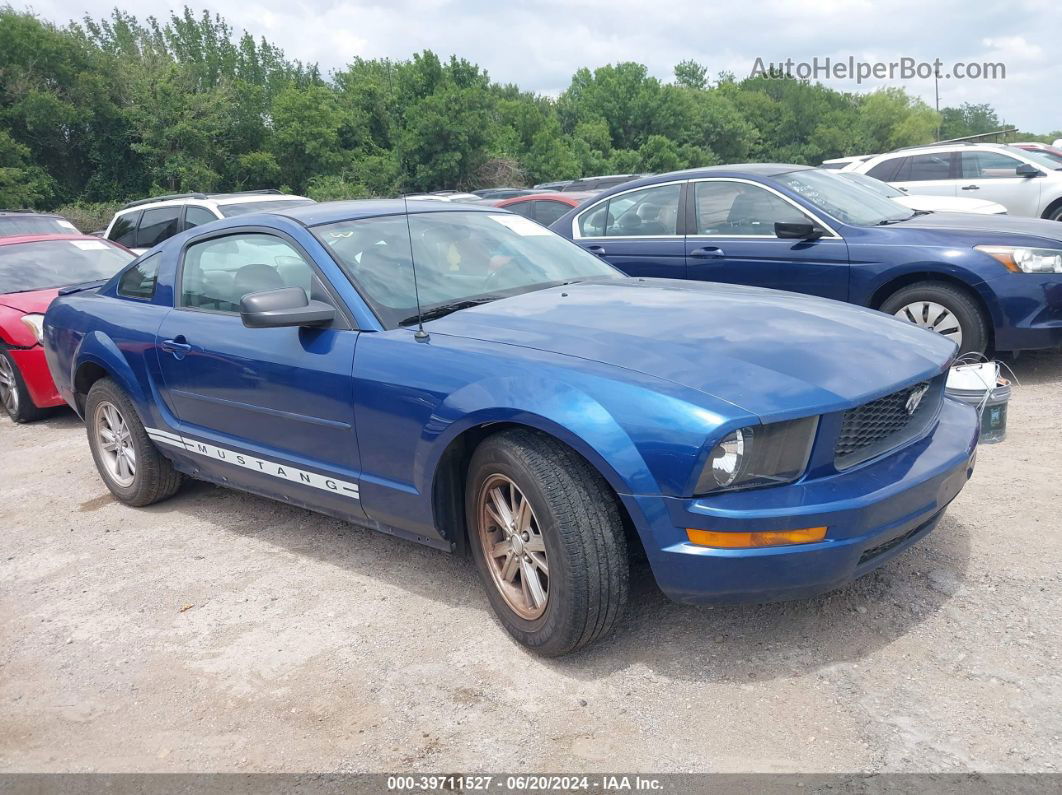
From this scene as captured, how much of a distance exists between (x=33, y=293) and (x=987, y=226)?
7443 millimetres

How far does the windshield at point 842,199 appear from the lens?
655 centimetres

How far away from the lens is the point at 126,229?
1124cm

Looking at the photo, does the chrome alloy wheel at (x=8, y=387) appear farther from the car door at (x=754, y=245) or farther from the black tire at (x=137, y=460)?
the car door at (x=754, y=245)

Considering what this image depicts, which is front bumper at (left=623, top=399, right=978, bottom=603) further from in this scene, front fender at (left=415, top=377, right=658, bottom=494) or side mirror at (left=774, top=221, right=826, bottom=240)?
side mirror at (left=774, top=221, right=826, bottom=240)

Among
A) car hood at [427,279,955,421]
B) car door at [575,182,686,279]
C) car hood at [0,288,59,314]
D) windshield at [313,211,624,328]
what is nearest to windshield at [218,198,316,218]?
car hood at [0,288,59,314]

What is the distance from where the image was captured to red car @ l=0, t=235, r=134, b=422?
7.20m

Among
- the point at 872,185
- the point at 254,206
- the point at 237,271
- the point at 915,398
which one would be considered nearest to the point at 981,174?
the point at 872,185

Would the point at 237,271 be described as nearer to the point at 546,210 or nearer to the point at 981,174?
the point at 546,210

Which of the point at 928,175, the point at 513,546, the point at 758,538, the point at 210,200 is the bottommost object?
the point at 513,546

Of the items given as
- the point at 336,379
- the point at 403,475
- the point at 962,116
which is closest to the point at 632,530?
the point at 403,475

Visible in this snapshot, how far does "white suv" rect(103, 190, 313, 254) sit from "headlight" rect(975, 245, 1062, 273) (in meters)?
7.36

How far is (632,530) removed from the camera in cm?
304

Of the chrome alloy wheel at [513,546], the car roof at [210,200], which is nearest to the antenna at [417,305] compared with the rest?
the chrome alloy wheel at [513,546]

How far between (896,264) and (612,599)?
4.18 metres
